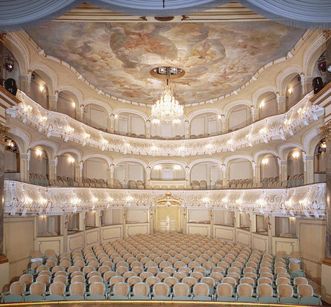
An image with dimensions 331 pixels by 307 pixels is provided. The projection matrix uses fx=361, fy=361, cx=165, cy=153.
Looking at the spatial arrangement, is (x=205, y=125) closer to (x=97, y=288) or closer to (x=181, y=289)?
(x=181, y=289)

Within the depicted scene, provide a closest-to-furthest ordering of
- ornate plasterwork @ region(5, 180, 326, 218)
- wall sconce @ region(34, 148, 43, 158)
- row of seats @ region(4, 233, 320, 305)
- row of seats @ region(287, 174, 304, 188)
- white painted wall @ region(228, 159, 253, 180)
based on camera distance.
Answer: row of seats @ region(4, 233, 320, 305)
ornate plasterwork @ region(5, 180, 326, 218)
row of seats @ region(287, 174, 304, 188)
wall sconce @ region(34, 148, 43, 158)
white painted wall @ region(228, 159, 253, 180)

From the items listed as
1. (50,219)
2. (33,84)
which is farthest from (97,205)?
(33,84)

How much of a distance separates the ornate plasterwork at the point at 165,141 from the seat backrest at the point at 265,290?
20.7ft

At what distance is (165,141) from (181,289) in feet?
56.8

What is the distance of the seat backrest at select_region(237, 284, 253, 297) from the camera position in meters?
10.8

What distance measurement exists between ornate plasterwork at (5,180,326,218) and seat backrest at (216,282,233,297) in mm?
4372

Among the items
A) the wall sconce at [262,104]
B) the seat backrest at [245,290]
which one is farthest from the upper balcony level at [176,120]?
the seat backrest at [245,290]

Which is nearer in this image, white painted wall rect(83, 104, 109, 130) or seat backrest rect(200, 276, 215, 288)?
seat backrest rect(200, 276, 215, 288)

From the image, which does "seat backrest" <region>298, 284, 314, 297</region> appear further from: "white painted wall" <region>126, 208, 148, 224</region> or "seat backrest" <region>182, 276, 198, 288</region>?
"white painted wall" <region>126, 208, 148, 224</region>

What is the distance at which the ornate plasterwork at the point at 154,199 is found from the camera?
517 inches

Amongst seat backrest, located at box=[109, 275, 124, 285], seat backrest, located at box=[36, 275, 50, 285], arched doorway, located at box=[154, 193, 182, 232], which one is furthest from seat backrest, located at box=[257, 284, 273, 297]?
arched doorway, located at box=[154, 193, 182, 232]

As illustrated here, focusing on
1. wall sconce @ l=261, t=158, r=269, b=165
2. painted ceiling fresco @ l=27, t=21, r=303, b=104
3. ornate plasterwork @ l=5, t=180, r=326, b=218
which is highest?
painted ceiling fresco @ l=27, t=21, r=303, b=104

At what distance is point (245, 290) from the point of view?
1089 centimetres

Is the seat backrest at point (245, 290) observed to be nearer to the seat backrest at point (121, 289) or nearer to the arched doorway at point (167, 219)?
the seat backrest at point (121, 289)
